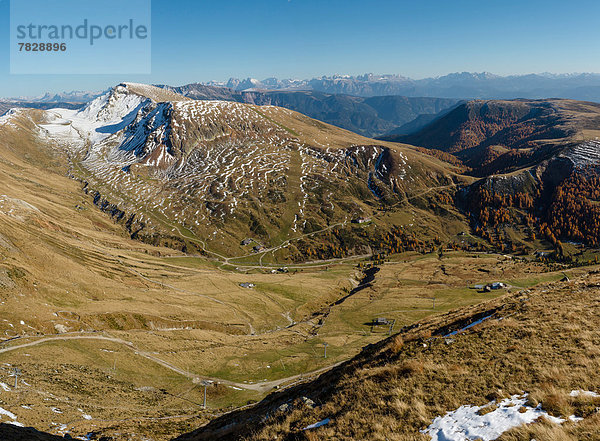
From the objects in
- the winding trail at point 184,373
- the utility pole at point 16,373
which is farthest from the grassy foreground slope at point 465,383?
the winding trail at point 184,373

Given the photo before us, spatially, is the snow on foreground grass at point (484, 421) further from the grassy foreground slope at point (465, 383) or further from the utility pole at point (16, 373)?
the utility pole at point (16, 373)

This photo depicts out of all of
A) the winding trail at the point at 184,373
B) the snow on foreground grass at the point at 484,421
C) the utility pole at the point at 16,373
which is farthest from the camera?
the winding trail at the point at 184,373

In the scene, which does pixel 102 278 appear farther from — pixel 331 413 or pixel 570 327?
pixel 570 327

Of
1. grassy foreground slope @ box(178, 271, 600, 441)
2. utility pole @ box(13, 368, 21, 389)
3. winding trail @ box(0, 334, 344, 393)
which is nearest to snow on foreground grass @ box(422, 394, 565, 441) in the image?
grassy foreground slope @ box(178, 271, 600, 441)

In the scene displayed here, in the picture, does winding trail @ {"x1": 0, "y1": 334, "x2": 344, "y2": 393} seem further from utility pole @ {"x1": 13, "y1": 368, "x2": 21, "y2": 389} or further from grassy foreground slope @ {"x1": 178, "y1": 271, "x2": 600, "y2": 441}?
grassy foreground slope @ {"x1": 178, "y1": 271, "x2": 600, "y2": 441}

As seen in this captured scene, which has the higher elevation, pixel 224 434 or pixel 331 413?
pixel 331 413

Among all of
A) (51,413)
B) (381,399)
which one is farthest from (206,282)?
(381,399)
